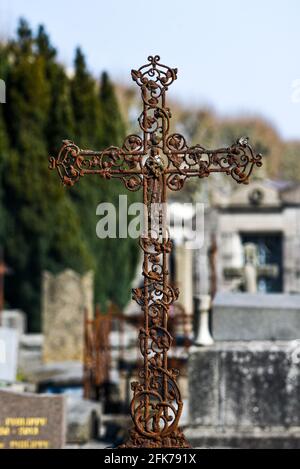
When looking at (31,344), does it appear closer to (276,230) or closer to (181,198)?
(276,230)

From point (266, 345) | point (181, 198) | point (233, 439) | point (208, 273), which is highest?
point (181, 198)

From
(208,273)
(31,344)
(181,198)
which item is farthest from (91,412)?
(181,198)

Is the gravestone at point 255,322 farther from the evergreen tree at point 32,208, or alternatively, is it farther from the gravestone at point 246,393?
the evergreen tree at point 32,208

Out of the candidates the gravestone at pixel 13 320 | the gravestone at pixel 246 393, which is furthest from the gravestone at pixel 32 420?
the gravestone at pixel 13 320

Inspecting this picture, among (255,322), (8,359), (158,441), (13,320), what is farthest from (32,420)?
(13,320)

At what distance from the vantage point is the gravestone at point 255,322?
8.54 m

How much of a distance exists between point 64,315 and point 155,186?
965cm

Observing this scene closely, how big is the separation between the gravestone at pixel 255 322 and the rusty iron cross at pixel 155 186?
2.33m

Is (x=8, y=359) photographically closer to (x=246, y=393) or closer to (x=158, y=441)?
(x=246, y=393)

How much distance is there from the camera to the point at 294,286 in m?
19.2

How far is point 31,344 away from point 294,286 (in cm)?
596

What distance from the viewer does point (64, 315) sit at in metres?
15.7

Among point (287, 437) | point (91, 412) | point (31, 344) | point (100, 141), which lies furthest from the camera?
point (100, 141)

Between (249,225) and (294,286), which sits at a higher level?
(249,225)
